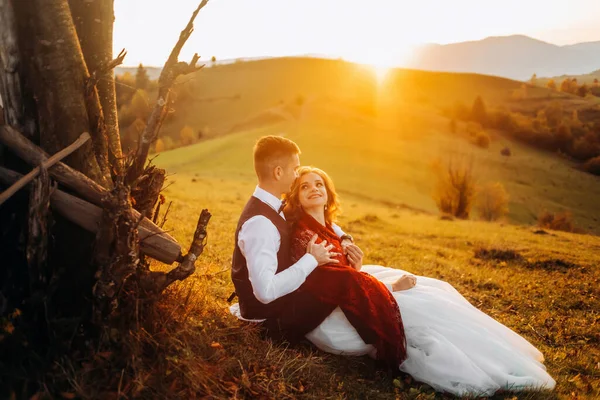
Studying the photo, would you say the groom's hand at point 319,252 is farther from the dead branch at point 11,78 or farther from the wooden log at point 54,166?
the dead branch at point 11,78

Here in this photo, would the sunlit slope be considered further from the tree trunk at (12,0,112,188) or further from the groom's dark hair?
the tree trunk at (12,0,112,188)

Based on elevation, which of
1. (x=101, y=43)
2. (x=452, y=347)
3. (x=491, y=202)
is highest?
(x=101, y=43)

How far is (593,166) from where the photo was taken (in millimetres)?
57656

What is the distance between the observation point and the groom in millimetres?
4156

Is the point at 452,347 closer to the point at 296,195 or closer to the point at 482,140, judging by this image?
the point at 296,195

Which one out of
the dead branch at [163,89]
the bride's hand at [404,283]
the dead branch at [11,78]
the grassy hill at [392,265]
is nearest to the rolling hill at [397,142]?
the dead branch at [163,89]

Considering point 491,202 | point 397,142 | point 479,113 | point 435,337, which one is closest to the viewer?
point 435,337

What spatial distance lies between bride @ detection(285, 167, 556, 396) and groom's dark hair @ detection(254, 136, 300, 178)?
0.61 metres

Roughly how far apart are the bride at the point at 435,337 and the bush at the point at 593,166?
63635 mm

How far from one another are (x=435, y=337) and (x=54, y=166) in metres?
3.86

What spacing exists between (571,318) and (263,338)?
6.03m

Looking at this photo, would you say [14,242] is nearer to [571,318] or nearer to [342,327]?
[342,327]

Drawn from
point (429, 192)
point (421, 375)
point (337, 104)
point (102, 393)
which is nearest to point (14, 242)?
point (102, 393)

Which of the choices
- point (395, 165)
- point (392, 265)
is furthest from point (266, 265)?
point (395, 165)
